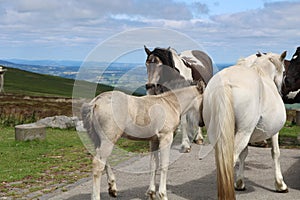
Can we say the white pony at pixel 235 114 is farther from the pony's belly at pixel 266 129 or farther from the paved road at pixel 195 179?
the paved road at pixel 195 179

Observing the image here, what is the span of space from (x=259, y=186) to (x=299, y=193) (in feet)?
2.40

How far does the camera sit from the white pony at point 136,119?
5.54m

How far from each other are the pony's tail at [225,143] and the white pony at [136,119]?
0.74 m

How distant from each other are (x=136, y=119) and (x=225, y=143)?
1.21 metres

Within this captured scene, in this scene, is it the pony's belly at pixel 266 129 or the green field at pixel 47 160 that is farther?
the green field at pixel 47 160

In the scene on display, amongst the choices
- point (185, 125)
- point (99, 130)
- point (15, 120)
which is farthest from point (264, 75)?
point (15, 120)

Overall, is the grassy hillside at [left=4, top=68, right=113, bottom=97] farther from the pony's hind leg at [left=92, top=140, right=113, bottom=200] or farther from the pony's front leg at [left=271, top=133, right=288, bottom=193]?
the pony's hind leg at [left=92, top=140, right=113, bottom=200]

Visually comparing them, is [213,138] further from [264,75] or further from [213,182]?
[213,182]

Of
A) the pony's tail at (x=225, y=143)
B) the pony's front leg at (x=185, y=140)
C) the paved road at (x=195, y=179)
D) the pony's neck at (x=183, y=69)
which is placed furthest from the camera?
the pony's front leg at (x=185, y=140)

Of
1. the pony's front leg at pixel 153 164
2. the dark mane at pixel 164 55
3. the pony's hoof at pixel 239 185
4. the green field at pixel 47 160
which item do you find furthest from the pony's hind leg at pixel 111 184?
the dark mane at pixel 164 55

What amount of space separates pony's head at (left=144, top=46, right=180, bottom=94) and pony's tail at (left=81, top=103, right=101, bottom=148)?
177cm

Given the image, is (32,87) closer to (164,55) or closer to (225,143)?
(164,55)

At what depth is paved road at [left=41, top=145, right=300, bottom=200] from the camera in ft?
21.8

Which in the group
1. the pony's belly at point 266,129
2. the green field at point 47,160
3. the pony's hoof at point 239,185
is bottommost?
the green field at point 47,160
